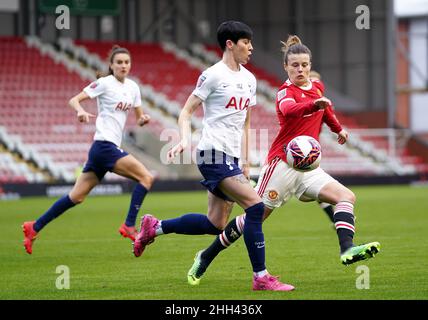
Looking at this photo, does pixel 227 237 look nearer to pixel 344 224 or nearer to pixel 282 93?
pixel 344 224

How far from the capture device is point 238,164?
29.2 feet

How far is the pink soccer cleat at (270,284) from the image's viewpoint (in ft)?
27.5

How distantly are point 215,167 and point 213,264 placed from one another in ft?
7.83

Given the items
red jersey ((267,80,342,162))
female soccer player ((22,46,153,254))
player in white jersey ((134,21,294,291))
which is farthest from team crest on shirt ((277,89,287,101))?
female soccer player ((22,46,153,254))

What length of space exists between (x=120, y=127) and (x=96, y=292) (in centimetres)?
484

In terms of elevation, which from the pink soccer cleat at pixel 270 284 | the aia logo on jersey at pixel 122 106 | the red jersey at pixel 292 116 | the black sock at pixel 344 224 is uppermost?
the red jersey at pixel 292 116

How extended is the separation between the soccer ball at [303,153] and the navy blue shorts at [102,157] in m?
4.06

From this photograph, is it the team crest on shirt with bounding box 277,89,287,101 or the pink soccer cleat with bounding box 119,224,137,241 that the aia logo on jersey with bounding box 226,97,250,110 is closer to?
the team crest on shirt with bounding box 277,89,287,101

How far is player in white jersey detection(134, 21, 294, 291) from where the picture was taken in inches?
338

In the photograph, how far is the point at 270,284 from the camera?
840 cm

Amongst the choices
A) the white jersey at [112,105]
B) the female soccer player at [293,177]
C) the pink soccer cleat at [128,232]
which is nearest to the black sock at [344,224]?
the female soccer player at [293,177]

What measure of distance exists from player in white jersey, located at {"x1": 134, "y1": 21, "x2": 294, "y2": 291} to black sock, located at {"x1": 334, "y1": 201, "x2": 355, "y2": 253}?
2.09 feet

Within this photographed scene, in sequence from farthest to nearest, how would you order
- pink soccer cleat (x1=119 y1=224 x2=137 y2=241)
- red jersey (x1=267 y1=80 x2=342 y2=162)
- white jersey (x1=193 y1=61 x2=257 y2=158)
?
pink soccer cleat (x1=119 y1=224 x2=137 y2=241)
red jersey (x1=267 y1=80 x2=342 y2=162)
white jersey (x1=193 y1=61 x2=257 y2=158)

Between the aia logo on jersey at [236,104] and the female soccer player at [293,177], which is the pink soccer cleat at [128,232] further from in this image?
the aia logo on jersey at [236,104]
